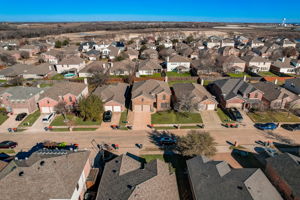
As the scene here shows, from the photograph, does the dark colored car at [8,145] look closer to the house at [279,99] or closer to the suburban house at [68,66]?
the suburban house at [68,66]

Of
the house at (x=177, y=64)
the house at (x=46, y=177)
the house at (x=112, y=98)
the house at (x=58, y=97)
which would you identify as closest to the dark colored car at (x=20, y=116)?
the house at (x=58, y=97)

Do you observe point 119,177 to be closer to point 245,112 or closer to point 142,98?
point 142,98

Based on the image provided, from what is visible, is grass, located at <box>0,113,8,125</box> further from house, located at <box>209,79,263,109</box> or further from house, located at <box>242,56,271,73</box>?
house, located at <box>242,56,271,73</box>

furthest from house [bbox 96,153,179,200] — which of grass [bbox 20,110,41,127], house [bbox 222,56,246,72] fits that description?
house [bbox 222,56,246,72]

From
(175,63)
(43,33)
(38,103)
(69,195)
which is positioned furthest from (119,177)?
(43,33)

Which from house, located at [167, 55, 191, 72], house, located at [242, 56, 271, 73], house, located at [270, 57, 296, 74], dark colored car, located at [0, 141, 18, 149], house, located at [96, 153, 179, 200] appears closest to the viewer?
house, located at [96, 153, 179, 200]

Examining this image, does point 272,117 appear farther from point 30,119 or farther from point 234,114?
point 30,119

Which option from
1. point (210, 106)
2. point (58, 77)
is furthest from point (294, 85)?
point (58, 77)
